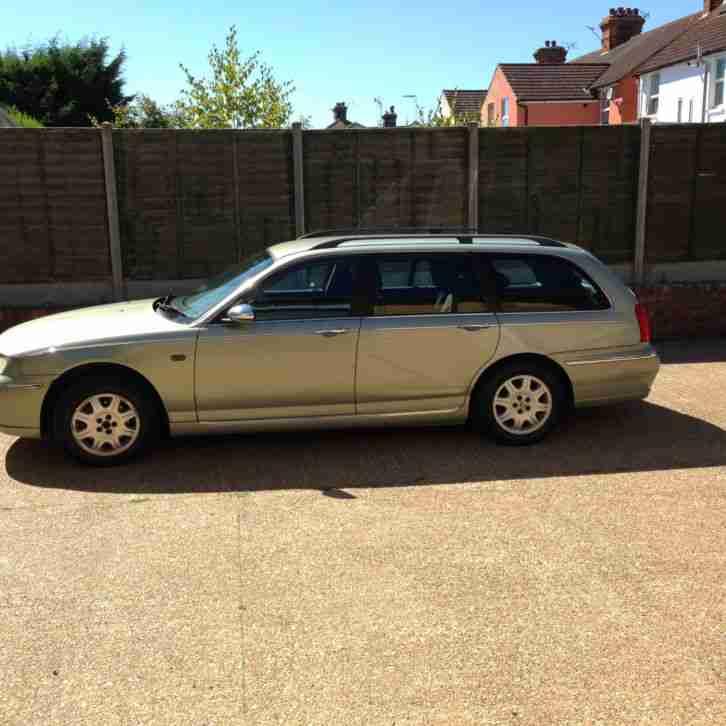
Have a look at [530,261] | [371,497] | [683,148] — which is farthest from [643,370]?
[683,148]

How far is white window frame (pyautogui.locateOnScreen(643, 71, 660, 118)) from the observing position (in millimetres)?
29589

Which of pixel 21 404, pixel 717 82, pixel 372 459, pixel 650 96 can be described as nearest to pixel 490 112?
pixel 650 96

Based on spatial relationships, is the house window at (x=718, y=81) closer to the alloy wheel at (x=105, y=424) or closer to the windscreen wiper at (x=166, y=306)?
the windscreen wiper at (x=166, y=306)

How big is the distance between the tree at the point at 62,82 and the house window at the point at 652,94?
2406 centimetres

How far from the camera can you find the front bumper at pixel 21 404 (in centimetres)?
580

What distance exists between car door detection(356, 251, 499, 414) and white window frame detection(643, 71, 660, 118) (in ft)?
86.1

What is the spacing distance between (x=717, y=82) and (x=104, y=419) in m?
24.4

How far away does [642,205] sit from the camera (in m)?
10.7

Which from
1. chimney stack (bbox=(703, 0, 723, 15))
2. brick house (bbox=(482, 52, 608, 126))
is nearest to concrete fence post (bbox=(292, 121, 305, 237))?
chimney stack (bbox=(703, 0, 723, 15))

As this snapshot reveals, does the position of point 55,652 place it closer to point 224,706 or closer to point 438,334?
point 224,706

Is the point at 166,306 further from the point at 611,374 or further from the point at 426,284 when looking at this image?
the point at 611,374

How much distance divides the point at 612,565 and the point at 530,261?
2788mm

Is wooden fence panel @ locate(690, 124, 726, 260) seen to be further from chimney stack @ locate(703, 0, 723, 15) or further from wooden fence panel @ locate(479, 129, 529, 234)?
chimney stack @ locate(703, 0, 723, 15)

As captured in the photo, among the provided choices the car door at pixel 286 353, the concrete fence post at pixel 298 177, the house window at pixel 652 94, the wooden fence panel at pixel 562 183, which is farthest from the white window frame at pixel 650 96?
the car door at pixel 286 353
